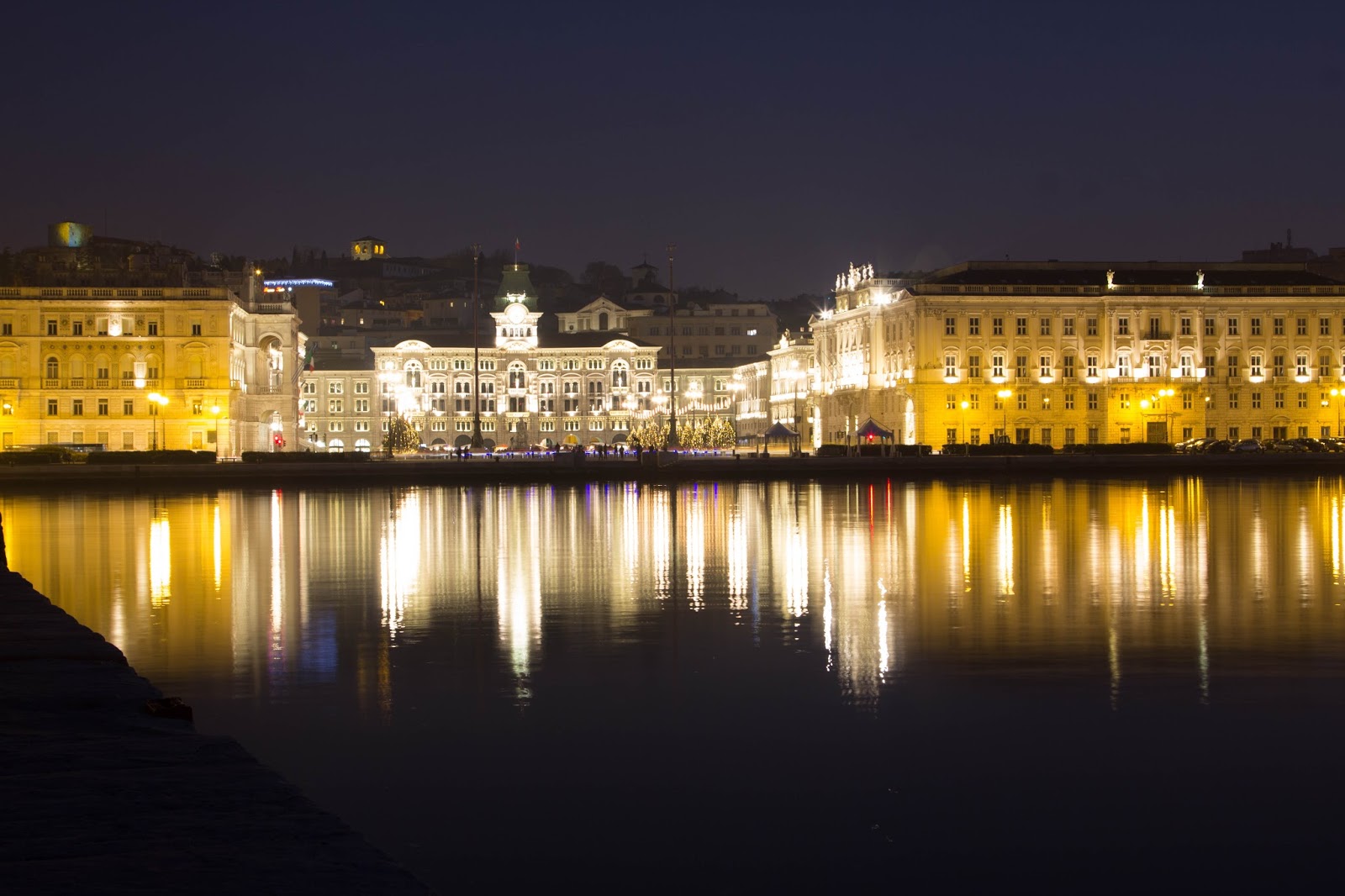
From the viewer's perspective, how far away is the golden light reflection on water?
706 inches

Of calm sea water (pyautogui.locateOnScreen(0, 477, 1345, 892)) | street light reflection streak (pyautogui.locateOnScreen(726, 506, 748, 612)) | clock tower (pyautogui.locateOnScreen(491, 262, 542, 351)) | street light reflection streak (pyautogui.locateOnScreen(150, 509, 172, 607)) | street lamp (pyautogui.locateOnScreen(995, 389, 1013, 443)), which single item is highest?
clock tower (pyautogui.locateOnScreen(491, 262, 542, 351))

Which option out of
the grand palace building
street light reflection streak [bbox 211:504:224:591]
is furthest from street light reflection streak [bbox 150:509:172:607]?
the grand palace building

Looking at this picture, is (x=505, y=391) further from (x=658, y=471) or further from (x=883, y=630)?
(x=883, y=630)

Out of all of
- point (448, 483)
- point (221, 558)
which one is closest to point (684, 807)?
point (221, 558)

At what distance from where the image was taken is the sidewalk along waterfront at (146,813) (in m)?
7.35

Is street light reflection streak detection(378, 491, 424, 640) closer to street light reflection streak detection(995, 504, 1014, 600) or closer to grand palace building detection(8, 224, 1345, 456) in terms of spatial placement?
street light reflection streak detection(995, 504, 1014, 600)

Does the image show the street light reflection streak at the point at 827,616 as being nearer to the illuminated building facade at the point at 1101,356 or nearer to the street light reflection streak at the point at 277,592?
the street light reflection streak at the point at 277,592

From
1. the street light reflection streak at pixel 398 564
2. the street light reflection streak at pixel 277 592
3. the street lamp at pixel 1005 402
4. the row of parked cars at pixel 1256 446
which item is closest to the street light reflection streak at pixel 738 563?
the street light reflection streak at pixel 398 564

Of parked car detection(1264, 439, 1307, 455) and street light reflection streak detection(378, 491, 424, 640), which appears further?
parked car detection(1264, 439, 1307, 455)

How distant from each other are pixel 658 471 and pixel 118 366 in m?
43.9

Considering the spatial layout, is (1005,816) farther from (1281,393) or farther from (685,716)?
(1281,393)

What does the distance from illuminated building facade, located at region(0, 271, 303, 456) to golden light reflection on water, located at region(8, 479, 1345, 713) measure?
183 ft

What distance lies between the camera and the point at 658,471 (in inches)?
3041

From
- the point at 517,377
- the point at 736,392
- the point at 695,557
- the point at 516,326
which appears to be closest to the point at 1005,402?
the point at 736,392
